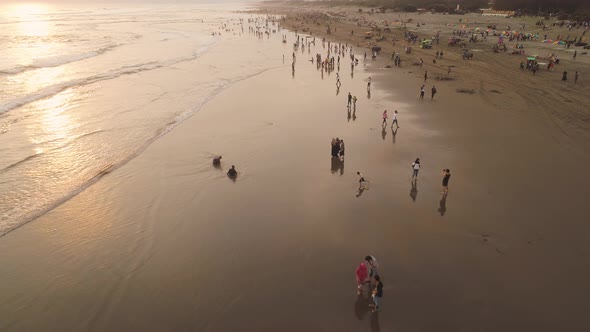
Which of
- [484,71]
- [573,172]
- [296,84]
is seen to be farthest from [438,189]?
[484,71]

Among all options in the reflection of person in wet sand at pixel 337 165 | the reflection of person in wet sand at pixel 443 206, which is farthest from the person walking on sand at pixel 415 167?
the reflection of person in wet sand at pixel 337 165

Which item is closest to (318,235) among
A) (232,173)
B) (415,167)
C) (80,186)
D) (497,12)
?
(415,167)

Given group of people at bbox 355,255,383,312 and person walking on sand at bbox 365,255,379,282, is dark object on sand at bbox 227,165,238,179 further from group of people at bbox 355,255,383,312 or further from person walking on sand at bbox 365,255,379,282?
person walking on sand at bbox 365,255,379,282

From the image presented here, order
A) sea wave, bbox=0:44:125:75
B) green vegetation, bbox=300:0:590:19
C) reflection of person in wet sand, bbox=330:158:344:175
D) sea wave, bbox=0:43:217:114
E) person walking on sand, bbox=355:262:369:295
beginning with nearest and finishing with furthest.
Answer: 1. person walking on sand, bbox=355:262:369:295
2. reflection of person in wet sand, bbox=330:158:344:175
3. sea wave, bbox=0:43:217:114
4. sea wave, bbox=0:44:125:75
5. green vegetation, bbox=300:0:590:19

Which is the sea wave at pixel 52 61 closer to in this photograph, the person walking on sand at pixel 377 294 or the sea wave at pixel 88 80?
the sea wave at pixel 88 80

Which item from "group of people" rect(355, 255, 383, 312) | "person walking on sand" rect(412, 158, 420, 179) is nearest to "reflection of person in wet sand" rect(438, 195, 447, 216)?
"person walking on sand" rect(412, 158, 420, 179)
